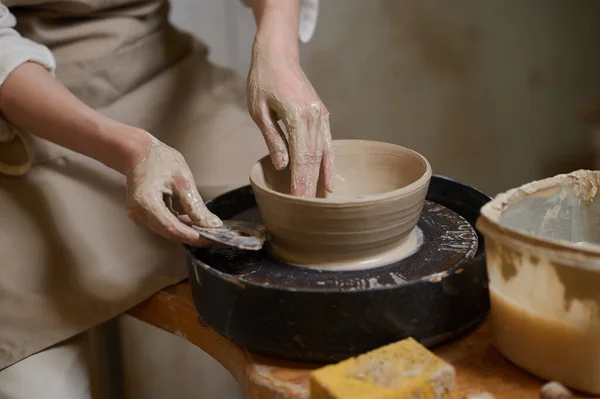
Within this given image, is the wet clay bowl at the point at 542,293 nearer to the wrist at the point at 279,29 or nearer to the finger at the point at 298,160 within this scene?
the finger at the point at 298,160

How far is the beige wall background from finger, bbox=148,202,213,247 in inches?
43.0

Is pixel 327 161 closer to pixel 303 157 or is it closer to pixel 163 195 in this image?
pixel 303 157

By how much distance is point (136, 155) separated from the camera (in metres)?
1.01

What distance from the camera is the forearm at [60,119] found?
106cm

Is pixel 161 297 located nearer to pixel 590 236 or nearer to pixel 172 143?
pixel 172 143

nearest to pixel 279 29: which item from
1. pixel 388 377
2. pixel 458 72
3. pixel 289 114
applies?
pixel 289 114

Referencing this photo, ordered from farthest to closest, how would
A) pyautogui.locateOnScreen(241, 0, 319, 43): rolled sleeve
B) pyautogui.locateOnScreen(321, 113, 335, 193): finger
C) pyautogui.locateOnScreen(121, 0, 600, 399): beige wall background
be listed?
pyautogui.locateOnScreen(121, 0, 600, 399): beige wall background → pyautogui.locateOnScreen(241, 0, 319, 43): rolled sleeve → pyautogui.locateOnScreen(321, 113, 335, 193): finger

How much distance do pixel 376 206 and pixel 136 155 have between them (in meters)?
0.39

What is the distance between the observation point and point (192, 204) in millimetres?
949

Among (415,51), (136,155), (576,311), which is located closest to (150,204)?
(136,155)

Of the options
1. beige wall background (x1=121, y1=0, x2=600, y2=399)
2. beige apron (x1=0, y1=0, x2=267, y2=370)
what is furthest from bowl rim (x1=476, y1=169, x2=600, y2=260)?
beige wall background (x1=121, y1=0, x2=600, y2=399)

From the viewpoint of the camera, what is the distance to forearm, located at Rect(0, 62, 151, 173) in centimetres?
106

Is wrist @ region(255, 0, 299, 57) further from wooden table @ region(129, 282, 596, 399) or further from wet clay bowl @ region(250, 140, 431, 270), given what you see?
wooden table @ region(129, 282, 596, 399)

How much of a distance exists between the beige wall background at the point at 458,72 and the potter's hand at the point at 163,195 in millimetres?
1007
